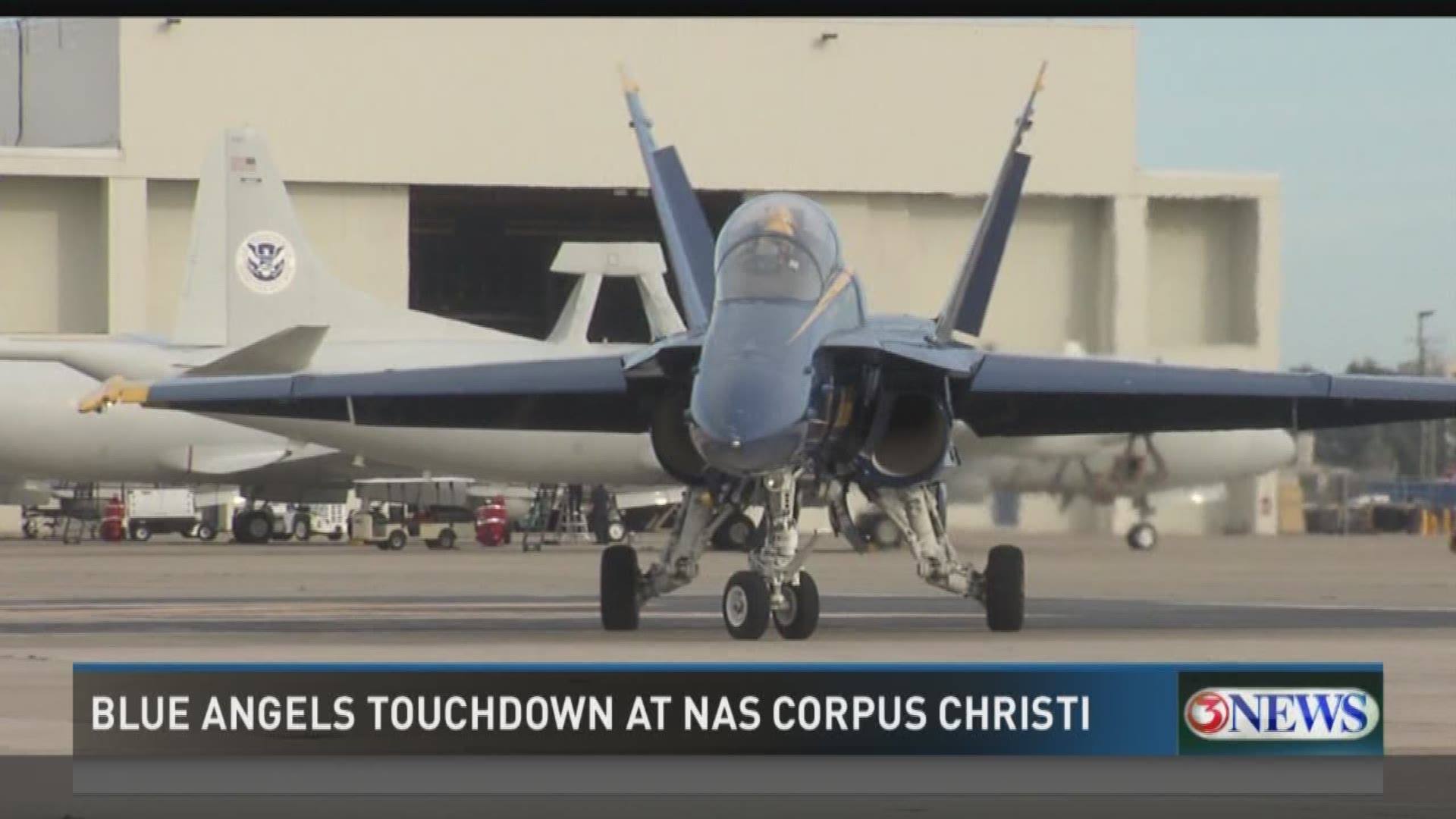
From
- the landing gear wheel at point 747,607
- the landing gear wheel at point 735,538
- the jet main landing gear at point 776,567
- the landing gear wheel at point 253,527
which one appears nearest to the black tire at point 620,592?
the jet main landing gear at point 776,567

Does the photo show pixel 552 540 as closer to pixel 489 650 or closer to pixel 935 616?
pixel 935 616

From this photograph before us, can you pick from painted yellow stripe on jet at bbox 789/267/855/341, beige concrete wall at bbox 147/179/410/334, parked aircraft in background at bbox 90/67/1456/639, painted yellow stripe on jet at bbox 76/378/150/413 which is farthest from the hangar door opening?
painted yellow stripe on jet at bbox 789/267/855/341

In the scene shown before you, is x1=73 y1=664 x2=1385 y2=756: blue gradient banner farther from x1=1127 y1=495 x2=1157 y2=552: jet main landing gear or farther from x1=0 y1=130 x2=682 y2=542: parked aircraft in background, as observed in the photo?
x1=1127 y1=495 x2=1157 y2=552: jet main landing gear

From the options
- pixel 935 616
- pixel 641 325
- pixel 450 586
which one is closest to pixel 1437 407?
pixel 935 616

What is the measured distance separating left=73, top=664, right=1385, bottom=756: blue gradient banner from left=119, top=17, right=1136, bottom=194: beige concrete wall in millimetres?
47724

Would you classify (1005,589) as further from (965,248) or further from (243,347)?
(965,248)

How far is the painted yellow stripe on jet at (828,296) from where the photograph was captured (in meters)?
18.9

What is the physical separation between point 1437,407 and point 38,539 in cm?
4333

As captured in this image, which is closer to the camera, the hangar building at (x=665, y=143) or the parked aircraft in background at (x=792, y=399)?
the parked aircraft in background at (x=792, y=399)

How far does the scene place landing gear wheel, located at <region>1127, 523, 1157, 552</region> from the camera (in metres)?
47.1

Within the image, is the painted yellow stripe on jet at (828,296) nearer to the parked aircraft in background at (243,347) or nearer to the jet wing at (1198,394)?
the jet wing at (1198,394)

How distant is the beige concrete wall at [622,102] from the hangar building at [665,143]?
6cm

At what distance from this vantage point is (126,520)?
187 ft
